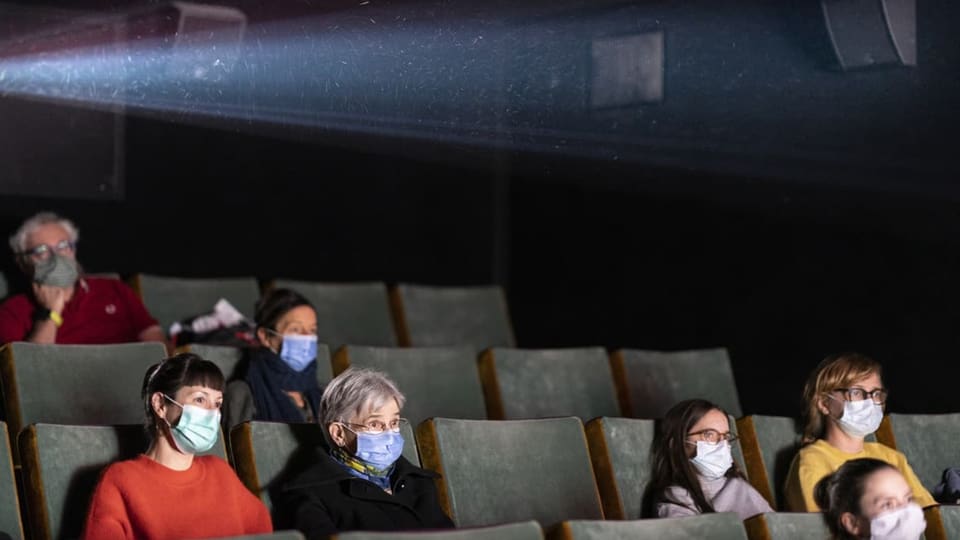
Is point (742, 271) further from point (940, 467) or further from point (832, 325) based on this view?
point (940, 467)

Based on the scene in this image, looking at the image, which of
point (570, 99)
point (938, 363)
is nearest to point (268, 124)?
point (570, 99)

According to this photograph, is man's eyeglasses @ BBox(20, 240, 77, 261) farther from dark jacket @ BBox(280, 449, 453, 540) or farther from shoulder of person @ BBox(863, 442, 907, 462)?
shoulder of person @ BBox(863, 442, 907, 462)

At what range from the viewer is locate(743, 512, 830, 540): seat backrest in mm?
2389

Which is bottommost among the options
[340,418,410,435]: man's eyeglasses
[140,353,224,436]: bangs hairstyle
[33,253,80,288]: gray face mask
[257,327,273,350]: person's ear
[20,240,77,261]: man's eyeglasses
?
[340,418,410,435]: man's eyeglasses

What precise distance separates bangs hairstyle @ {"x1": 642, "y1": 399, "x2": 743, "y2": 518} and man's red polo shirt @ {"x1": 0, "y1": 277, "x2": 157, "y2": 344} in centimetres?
127

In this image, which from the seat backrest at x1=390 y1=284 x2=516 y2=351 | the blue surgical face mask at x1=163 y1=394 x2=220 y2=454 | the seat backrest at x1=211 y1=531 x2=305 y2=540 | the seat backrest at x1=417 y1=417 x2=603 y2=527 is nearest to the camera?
the seat backrest at x1=211 y1=531 x2=305 y2=540

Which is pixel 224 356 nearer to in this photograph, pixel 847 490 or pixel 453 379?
pixel 453 379

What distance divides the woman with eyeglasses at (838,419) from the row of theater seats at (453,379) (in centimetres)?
51

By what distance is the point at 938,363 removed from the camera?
11.5 feet

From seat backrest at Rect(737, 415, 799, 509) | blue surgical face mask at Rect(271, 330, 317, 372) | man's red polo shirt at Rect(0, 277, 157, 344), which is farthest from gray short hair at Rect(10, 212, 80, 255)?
seat backrest at Rect(737, 415, 799, 509)

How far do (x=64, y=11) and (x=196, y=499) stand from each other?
1.36 m

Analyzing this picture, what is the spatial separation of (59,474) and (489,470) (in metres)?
0.75

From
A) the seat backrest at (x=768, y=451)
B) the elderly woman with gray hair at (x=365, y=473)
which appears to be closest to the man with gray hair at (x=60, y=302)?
the elderly woman with gray hair at (x=365, y=473)

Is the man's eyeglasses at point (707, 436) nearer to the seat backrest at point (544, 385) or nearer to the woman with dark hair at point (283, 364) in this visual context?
the seat backrest at point (544, 385)
